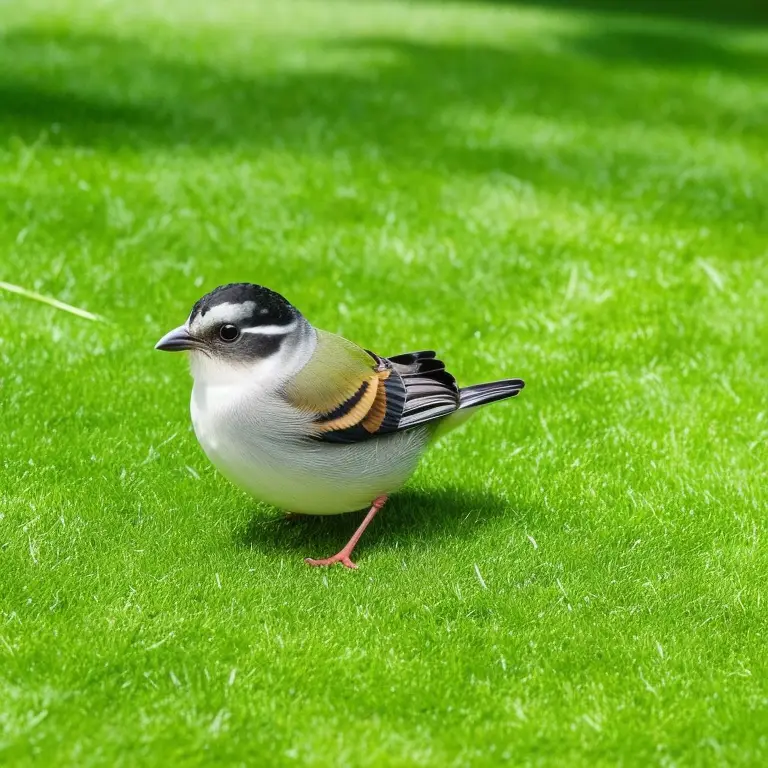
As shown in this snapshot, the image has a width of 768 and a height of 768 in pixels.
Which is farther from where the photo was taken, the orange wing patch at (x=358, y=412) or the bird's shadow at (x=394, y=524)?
the bird's shadow at (x=394, y=524)

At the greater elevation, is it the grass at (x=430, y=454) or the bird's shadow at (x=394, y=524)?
the grass at (x=430, y=454)

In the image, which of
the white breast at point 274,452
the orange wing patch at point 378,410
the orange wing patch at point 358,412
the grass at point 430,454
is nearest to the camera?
the grass at point 430,454

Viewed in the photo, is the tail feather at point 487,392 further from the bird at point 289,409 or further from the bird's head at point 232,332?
the bird's head at point 232,332

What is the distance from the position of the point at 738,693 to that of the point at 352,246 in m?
4.98

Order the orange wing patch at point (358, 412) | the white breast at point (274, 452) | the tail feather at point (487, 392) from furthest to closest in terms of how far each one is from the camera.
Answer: the tail feather at point (487, 392)
the orange wing patch at point (358, 412)
the white breast at point (274, 452)

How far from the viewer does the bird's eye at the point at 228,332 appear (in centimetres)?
466

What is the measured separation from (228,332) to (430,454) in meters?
1.73

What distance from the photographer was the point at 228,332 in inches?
184

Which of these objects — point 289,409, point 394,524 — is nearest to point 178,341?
point 289,409

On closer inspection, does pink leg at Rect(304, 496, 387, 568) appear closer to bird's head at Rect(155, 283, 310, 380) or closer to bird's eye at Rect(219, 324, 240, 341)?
bird's head at Rect(155, 283, 310, 380)

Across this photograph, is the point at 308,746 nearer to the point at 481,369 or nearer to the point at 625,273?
the point at 481,369

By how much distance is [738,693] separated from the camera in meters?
4.16

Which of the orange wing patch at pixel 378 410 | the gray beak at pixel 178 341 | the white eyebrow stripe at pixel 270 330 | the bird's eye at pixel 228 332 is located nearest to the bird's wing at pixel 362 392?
the orange wing patch at pixel 378 410

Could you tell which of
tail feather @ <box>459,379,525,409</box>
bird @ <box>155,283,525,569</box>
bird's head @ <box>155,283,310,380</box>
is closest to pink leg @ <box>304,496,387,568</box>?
bird @ <box>155,283,525,569</box>
